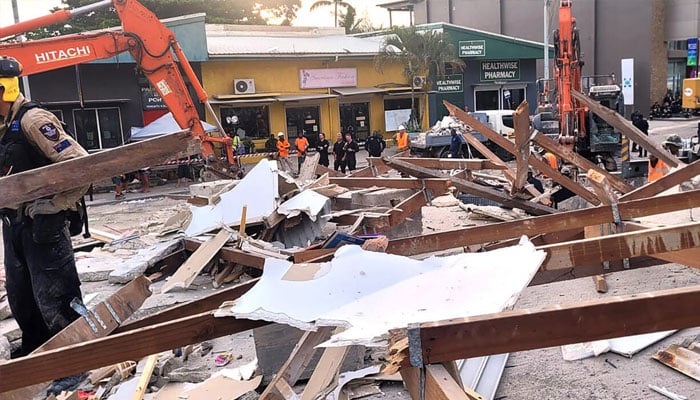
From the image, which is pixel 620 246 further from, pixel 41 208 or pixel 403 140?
pixel 403 140

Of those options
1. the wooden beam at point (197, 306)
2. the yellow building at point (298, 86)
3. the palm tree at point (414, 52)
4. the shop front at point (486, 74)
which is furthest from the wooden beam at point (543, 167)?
the shop front at point (486, 74)

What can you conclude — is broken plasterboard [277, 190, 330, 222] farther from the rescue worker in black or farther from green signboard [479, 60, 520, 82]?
green signboard [479, 60, 520, 82]

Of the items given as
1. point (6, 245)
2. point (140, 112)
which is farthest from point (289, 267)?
point (140, 112)

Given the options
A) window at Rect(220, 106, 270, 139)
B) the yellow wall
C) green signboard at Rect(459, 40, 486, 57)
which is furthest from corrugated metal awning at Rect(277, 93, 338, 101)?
green signboard at Rect(459, 40, 486, 57)

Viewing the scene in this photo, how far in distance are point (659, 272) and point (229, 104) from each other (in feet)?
60.7

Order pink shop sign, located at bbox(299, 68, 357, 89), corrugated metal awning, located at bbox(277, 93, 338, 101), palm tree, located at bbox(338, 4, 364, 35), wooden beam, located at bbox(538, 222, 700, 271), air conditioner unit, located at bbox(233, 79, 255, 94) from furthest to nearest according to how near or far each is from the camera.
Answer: palm tree, located at bbox(338, 4, 364, 35), pink shop sign, located at bbox(299, 68, 357, 89), corrugated metal awning, located at bbox(277, 93, 338, 101), air conditioner unit, located at bbox(233, 79, 255, 94), wooden beam, located at bbox(538, 222, 700, 271)

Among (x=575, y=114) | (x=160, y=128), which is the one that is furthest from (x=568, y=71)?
(x=160, y=128)

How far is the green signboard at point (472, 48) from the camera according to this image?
2777 centimetres

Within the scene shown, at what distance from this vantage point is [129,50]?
34.7 feet

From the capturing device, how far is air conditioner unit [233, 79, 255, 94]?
72.3 ft

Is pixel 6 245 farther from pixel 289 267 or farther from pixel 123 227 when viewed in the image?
pixel 123 227

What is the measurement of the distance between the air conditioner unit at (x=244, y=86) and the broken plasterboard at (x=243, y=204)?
50.7 ft

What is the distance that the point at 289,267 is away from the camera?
2.42m

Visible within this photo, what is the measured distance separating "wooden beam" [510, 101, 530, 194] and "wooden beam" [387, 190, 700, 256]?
1705 millimetres
